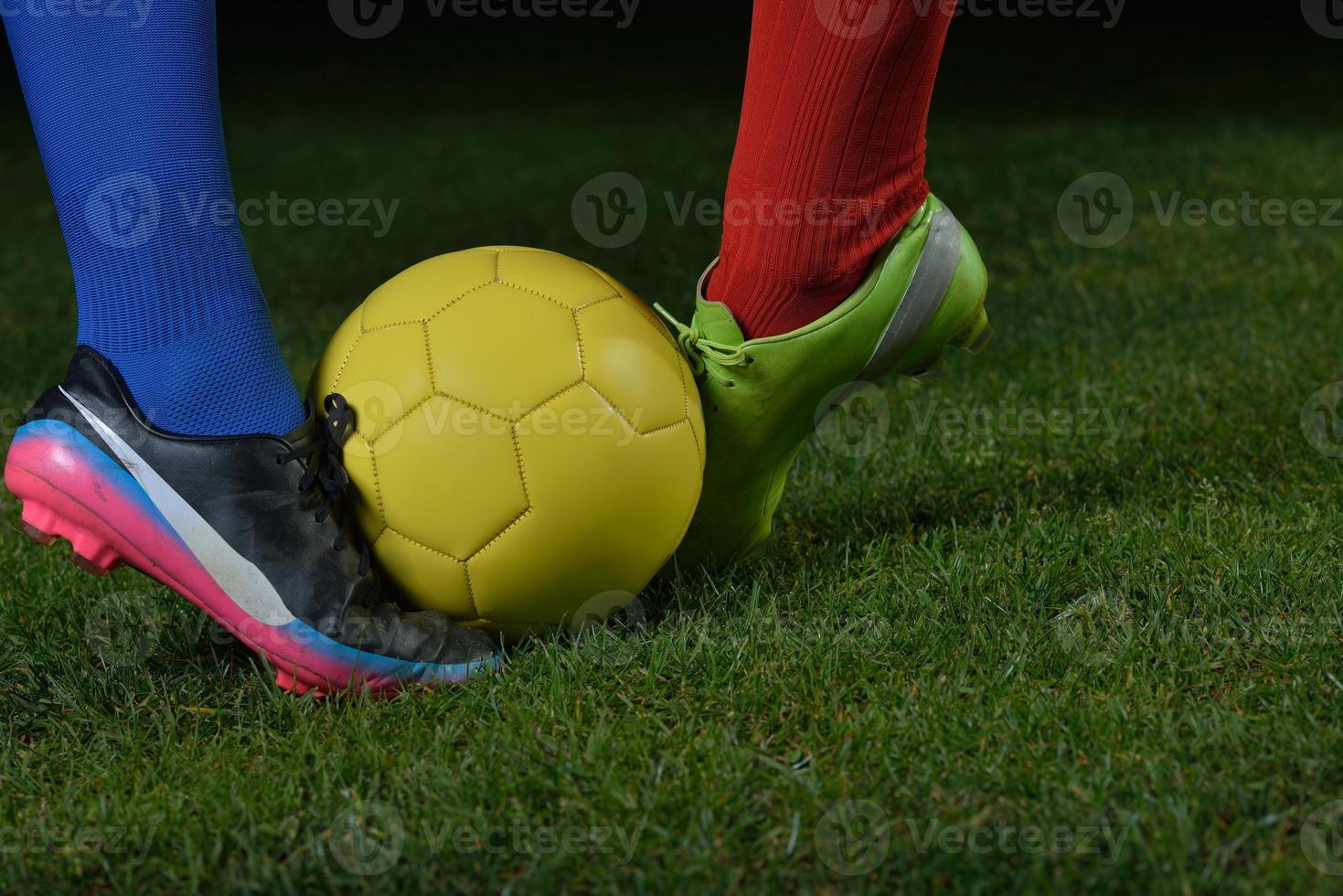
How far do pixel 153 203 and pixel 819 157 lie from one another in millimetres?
944

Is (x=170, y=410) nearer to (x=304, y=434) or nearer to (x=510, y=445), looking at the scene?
(x=304, y=434)

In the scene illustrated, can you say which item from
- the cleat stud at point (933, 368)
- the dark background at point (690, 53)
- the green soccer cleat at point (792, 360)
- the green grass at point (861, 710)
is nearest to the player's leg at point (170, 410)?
the green grass at point (861, 710)

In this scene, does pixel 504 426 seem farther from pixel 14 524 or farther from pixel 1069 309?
pixel 1069 309

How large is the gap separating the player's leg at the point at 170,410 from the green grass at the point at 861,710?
132 mm

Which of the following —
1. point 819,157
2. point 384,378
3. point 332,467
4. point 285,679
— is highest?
point 819,157

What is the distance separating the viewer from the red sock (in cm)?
181

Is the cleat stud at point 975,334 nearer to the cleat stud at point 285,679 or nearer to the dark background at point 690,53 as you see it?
the cleat stud at point 285,679

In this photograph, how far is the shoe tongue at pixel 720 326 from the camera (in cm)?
192

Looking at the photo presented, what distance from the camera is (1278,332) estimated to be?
331 cm

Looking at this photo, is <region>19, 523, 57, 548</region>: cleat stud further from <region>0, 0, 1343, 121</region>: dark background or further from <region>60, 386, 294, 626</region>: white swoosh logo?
<region>0, 0, 1343, 121</region>: dark background

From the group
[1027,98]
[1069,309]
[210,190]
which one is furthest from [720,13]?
[210,190]

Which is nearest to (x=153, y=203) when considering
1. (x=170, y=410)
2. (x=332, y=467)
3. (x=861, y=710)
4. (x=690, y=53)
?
(x=170, y=410)

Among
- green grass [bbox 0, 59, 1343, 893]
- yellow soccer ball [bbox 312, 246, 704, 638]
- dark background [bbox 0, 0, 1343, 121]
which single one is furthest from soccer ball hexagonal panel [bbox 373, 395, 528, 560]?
dark background [bbox 0, 0, 1343, 121]

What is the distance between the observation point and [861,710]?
150cm
